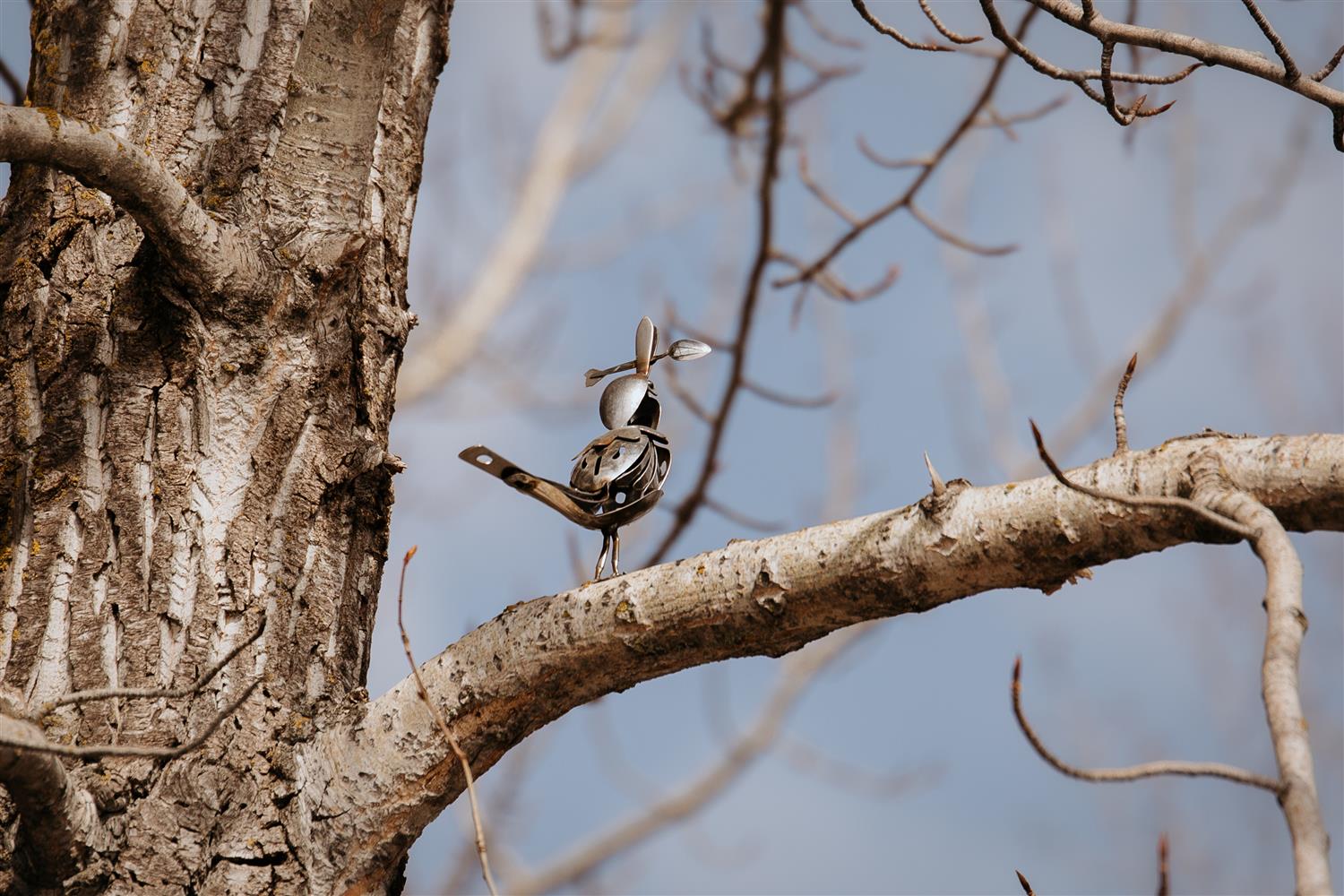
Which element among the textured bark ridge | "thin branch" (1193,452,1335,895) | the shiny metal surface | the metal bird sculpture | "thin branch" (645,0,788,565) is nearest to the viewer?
"thin branch" (1193,452,1335,895)

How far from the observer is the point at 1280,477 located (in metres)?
1.13

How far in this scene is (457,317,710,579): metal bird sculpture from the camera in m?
1.53

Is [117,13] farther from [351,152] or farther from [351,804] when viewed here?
[351,804]

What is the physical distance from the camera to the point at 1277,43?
1.29 meters

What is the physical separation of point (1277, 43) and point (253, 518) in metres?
1.30

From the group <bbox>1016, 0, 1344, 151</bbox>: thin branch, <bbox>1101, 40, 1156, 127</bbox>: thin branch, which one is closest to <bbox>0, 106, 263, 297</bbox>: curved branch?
<bbox>1016, 0, 1344, 151</bbox>: thin branch

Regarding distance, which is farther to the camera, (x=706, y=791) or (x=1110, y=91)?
(x=706, y=791)

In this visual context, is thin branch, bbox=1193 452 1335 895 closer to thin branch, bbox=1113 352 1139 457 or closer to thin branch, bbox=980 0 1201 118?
thin branch, bbox=1113 352 1139 457

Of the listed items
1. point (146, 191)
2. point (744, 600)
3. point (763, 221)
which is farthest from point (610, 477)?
point (763, 221)

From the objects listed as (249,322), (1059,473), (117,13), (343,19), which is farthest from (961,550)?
(117,13)

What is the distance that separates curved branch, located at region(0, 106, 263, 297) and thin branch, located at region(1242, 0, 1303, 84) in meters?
1.20

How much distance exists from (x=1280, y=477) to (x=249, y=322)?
1.19m

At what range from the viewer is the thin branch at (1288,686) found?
0.80 m

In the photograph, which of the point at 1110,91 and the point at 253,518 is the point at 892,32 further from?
the point at 253,518
